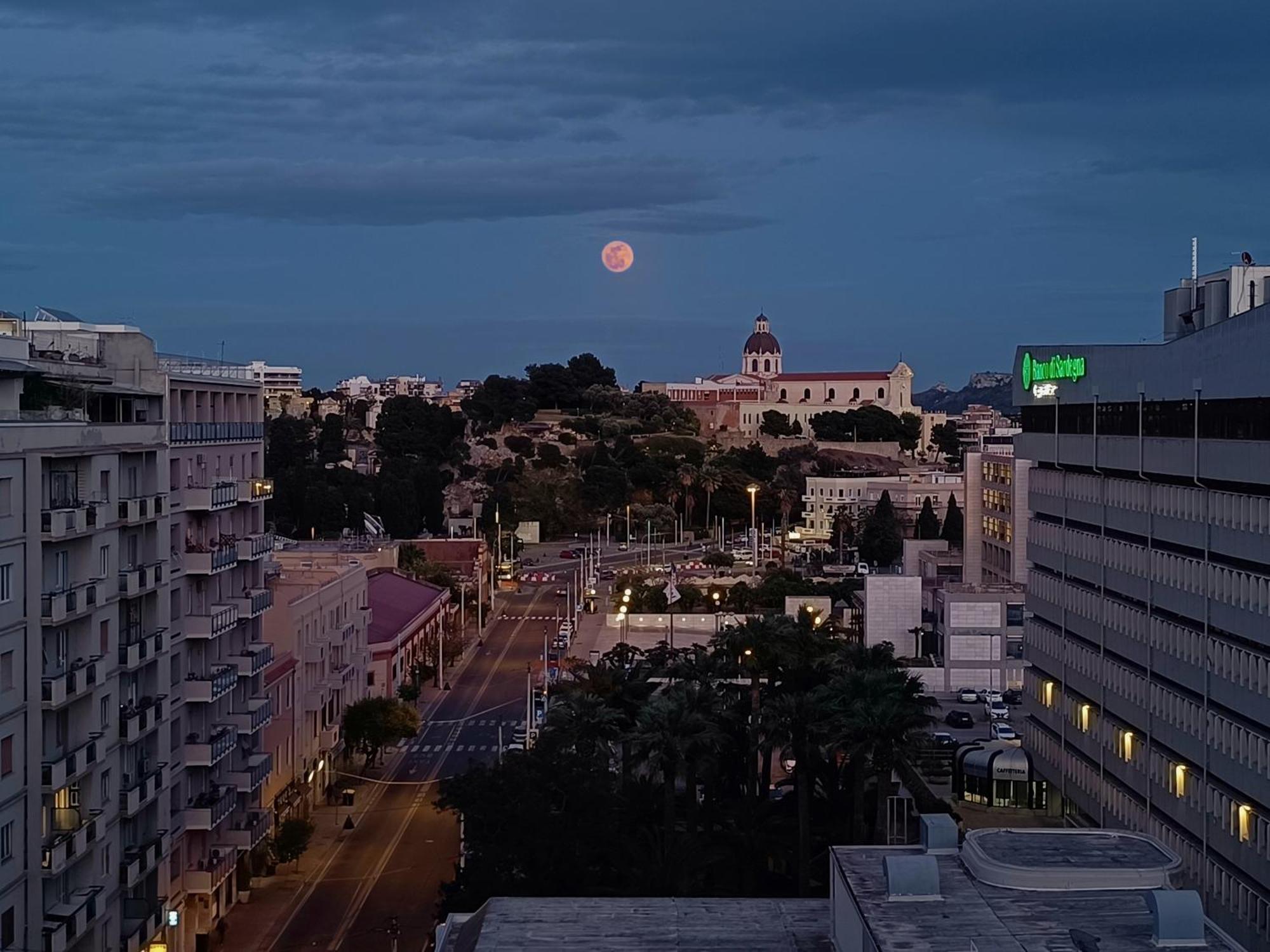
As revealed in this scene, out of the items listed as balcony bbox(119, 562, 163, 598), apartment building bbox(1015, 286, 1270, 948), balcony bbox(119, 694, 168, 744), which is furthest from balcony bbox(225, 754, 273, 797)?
apartment building bbox(1015, 286, 1270, 948)

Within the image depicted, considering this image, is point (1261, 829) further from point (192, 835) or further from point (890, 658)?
point (192, 835)

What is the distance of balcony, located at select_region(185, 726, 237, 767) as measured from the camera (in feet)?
141

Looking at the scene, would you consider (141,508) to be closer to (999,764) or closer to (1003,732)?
(999,764)

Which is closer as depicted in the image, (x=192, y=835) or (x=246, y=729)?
(x=192, y=835)

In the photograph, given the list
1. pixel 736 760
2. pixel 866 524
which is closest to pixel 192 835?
pixel 736 760

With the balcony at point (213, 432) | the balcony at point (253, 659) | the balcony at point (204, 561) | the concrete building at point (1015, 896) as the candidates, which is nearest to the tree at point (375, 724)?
the balcony at point (253, 659)

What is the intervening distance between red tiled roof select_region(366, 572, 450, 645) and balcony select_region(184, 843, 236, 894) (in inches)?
1124

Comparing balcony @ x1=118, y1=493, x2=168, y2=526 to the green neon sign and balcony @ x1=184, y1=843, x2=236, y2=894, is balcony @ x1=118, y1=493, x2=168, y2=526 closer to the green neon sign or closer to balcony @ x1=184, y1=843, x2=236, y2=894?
balcony @ x1=184, y1=843, x2=236, y2=894

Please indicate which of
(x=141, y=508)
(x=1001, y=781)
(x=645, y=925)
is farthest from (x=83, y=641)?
(x=1001, y=781)

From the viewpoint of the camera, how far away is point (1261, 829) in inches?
1312

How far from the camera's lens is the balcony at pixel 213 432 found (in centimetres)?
4266

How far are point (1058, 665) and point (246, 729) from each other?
24.2 metres

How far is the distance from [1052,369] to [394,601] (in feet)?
153

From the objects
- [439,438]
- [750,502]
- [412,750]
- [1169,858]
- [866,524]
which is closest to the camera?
[1169,858]
